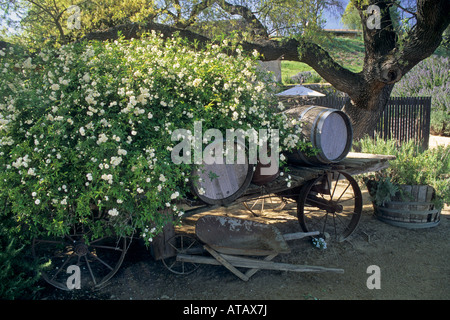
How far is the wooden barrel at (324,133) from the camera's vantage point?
4.32 metres

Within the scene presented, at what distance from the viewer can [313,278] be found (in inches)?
153

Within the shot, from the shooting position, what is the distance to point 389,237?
507 cm

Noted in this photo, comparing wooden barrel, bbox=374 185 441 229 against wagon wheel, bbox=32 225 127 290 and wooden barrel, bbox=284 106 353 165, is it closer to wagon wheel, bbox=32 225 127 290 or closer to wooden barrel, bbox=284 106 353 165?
wooden barrel, bbox=284 106 353 165

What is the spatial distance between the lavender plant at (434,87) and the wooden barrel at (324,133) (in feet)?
40.8

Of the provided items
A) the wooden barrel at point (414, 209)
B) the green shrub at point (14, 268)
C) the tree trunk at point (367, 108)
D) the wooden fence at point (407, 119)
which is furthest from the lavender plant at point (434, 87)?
the green shrub at point (14, 268)

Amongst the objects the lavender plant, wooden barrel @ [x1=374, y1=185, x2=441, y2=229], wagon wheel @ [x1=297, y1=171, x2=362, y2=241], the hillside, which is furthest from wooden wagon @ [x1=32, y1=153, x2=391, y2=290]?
the hillside

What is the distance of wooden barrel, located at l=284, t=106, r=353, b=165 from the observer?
170 inches

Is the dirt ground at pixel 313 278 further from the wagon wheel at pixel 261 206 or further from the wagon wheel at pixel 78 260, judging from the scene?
the wagon wheel at pixel 261 206

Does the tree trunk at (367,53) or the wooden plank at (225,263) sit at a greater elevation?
the tree trunk at (367,53)

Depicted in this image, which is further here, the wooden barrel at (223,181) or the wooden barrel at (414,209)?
the wooden barrel at (414,209)

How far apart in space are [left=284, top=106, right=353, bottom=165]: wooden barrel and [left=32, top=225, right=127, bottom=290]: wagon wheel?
2.49 m

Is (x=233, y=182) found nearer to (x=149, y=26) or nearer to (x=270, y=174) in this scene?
(x=270, y=174)

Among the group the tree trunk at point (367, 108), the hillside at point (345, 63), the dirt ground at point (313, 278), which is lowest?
the dirt ground at point (313, 278)

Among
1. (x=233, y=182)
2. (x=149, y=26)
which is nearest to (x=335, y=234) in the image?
(x=233, y=182)
